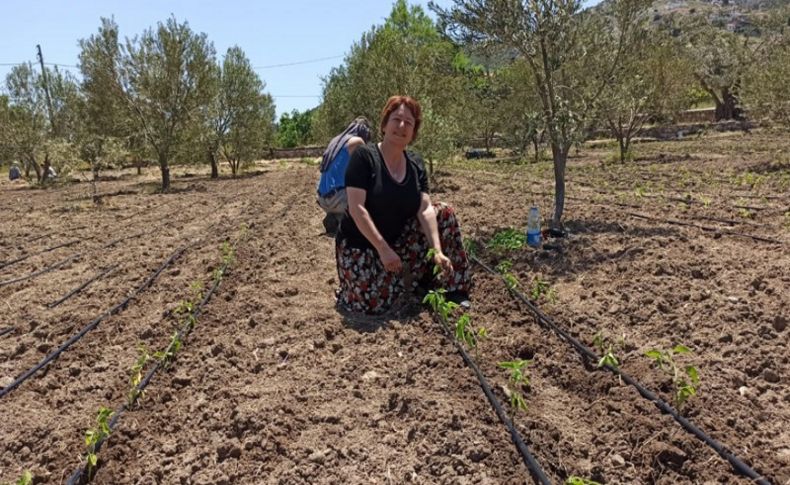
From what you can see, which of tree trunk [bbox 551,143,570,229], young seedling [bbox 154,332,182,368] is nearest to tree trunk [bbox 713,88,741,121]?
tree trunk [bbox 551,143,570,229]

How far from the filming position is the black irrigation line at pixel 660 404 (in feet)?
8.19

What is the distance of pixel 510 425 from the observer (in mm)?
2906

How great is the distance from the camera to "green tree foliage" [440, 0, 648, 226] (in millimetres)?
6945

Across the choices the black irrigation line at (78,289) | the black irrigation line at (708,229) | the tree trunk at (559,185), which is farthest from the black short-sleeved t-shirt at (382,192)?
the black irrigation line at (708,229)

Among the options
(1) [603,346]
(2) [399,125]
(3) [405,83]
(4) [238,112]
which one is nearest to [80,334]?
(2) [399,125]

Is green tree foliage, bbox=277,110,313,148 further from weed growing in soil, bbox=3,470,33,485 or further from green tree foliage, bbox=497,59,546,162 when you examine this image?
weed growing in soil, bbox=3,470,33,485

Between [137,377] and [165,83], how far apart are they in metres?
19.1

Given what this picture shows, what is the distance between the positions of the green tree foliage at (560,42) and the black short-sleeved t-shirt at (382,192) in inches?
129

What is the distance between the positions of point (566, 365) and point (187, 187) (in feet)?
64.2

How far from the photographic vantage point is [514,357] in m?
3.86

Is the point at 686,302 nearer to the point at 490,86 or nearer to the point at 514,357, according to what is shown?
the point at 514,357

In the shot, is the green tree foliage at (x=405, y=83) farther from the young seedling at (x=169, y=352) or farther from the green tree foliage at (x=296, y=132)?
the green tree foliage at (x=296, y=132)

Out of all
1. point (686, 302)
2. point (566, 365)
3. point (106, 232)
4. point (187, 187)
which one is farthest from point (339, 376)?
point (187, 187)

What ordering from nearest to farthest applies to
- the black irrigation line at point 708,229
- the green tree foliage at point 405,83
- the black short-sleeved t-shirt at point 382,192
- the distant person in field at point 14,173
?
the black short-sleeved t-shirt at point 382,192, the black irrigation line at point 708,229, the green tree foliage at point 405,83, the distant person in field at point 14,173
